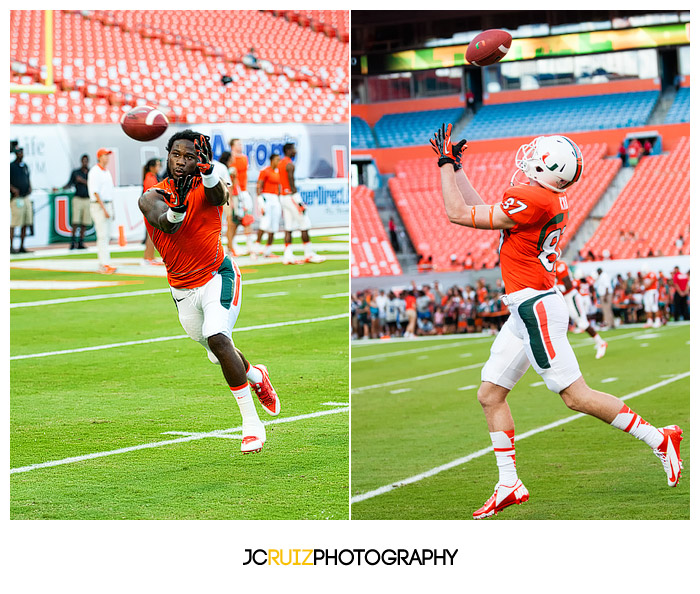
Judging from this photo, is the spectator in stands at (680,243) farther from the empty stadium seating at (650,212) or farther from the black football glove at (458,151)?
the black football glove at (458,151)

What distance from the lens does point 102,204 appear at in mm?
6031

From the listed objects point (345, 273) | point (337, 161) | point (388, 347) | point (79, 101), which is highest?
point (79, 101)

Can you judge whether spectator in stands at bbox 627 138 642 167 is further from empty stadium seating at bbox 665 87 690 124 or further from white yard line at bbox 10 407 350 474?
white yard line at bbox 10 407 350 474

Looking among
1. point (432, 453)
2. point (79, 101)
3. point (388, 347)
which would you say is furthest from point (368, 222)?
point (432, 453)

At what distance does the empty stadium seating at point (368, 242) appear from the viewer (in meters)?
14.1

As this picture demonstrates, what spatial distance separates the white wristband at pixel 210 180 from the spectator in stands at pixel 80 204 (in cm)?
284

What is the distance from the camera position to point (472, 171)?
52.2ft

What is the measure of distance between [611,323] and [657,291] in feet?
2.51

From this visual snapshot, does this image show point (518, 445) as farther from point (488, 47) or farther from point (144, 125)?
point (144, 125)

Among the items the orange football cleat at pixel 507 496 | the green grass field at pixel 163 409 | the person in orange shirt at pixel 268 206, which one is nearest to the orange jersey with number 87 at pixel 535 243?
the orange football cleat at pixel 507 496

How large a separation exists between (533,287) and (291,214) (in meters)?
2.74

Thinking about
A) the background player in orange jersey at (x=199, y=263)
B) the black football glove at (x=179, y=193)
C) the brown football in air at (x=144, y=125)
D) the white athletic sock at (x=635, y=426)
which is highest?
the brown football in air at (x=144, y=125)
